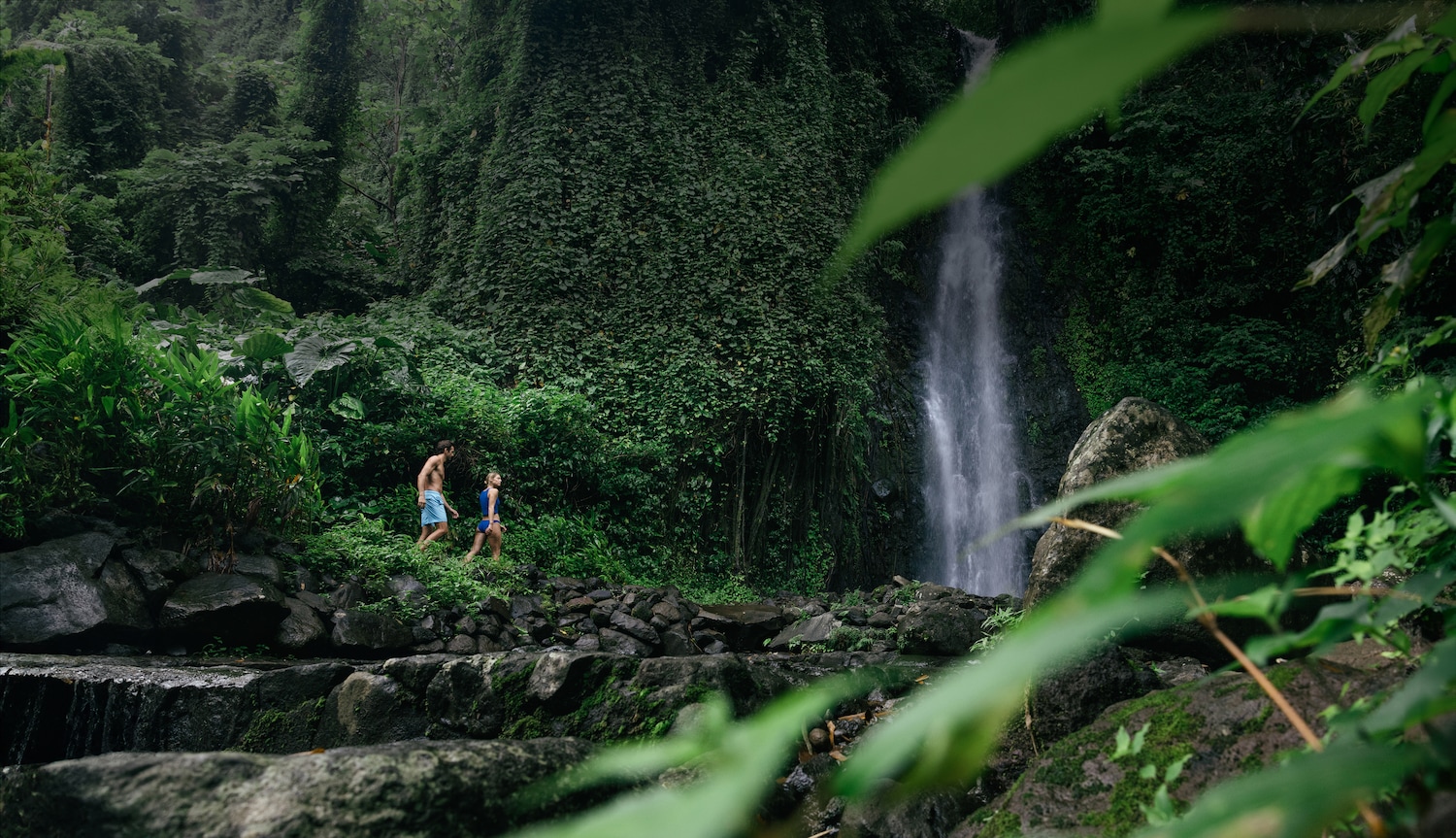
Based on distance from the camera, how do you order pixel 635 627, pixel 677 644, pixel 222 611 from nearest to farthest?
pixel 222 611 < pixel 677 644 < pixel 635 627

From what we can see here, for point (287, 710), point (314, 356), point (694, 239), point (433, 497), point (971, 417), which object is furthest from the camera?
point (971, 417)

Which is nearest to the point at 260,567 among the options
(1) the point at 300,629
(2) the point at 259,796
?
(1) the point at 300,629

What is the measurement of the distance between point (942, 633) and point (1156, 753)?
287 centimetres

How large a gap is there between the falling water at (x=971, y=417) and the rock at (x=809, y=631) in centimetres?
434

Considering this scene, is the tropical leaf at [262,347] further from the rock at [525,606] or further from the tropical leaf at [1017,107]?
the tropical leaf at [1017,107]

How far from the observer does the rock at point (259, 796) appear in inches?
55.0

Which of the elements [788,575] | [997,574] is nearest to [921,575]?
[997,574]

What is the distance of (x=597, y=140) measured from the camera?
1074 cm

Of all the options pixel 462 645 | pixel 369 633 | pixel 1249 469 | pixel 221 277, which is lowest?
pixel 462 645

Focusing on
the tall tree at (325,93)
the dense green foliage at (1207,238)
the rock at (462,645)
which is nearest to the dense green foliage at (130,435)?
the rock at (462,645)

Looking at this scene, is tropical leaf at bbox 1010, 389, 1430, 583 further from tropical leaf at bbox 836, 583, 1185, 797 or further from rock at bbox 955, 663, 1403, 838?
rock at bbox 955, 663, 1403, 838

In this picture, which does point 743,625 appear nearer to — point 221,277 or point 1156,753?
point 1156,753

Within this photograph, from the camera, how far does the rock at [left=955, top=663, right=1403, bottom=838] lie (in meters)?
1.96

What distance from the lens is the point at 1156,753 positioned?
6.95 ft
